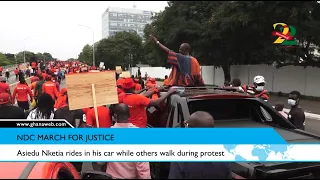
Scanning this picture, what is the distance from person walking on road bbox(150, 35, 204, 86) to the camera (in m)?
5.16

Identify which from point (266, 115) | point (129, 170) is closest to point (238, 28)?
point (266, 115)

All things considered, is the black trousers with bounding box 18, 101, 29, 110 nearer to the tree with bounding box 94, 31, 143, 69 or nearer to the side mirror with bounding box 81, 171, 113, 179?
the side mirror with bounding box 81, 171, 113, 179

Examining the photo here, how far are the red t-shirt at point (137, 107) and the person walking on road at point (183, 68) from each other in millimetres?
1114

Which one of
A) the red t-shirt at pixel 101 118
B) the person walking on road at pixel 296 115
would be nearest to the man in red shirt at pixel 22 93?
the red t-shirt at pixel 101 118

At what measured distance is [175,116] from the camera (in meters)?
3.98

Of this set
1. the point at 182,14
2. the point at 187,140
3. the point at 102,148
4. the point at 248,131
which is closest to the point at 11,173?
the point at 102,148

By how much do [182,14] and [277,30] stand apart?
8365mm

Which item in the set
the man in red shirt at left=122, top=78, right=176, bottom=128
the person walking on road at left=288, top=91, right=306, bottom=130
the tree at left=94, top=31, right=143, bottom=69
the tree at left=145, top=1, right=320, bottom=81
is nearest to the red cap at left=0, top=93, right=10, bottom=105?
the man in red shirt at left=122, top=78, right=176, bottom=128

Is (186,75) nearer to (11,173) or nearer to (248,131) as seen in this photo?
(248,131)

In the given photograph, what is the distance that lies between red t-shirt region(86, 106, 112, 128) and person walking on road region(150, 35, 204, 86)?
139 cm

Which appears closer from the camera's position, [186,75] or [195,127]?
[195,127]

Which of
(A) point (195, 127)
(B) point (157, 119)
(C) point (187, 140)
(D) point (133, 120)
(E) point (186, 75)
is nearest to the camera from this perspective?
(A) point (195, 127)

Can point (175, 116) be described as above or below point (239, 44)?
below

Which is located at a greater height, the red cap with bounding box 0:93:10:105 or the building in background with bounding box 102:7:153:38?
the building in background with bounding box 102:7:153:38
